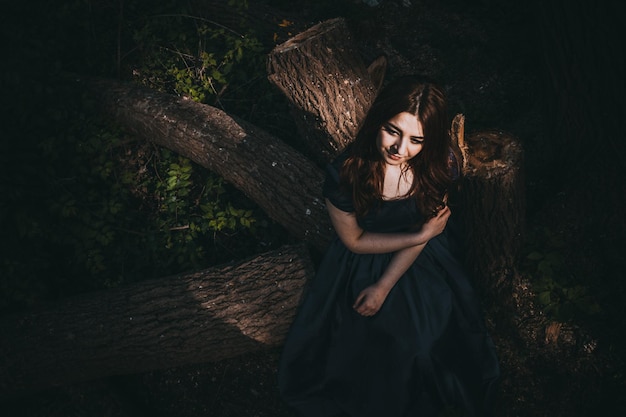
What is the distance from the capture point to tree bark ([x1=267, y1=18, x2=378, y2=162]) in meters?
3.21

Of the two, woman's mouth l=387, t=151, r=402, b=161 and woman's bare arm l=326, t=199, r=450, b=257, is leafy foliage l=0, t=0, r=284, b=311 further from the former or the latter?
woman's mouth l=387, t=151, r=402, b=161

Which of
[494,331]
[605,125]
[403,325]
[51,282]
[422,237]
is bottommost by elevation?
[51,282]

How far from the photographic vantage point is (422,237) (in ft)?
8.26

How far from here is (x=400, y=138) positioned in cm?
212

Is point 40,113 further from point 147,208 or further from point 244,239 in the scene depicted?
point 244,239

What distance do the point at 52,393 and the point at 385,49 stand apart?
4564 mm

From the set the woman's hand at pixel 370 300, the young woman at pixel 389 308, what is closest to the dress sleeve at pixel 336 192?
the young woman at pixel 389 308

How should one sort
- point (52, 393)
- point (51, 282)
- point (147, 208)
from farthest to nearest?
point (147, 208), point (51, 282), point (52, 393)

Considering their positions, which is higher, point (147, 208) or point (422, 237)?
point (422, 237)

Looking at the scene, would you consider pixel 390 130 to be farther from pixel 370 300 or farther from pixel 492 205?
pixel 370 300

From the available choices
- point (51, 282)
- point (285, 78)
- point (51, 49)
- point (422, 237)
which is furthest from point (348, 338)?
point (51, 49)

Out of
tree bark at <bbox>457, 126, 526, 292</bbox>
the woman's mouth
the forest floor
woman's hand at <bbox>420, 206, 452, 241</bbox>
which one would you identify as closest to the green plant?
the forest floor

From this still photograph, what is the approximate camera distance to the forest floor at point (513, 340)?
3004 millimetres

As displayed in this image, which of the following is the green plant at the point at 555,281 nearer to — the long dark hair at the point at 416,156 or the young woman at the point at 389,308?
the young woman at the point at 389,308
